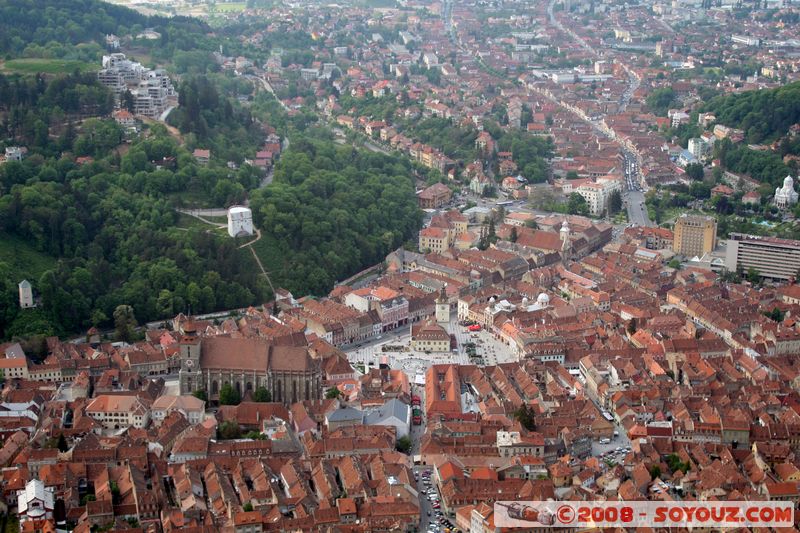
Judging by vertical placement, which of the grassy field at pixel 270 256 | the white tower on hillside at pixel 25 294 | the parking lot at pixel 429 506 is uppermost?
the white tower on hillside at pixel 25 294

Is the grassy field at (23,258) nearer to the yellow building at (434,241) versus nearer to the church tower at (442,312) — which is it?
the church tower at (442,312)

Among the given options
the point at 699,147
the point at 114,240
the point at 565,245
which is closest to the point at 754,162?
the point at 699,147

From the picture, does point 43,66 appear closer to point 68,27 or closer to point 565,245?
point 68,27

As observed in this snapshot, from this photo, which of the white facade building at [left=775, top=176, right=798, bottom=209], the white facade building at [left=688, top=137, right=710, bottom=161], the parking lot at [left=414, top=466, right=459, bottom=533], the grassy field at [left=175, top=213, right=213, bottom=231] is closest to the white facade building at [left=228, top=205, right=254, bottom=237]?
the grassy field at [left=175, top=213, right=213, bottom=231]

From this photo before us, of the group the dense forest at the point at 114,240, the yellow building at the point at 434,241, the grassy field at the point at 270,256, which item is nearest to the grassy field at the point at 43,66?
the dense forest at the point at 114,240

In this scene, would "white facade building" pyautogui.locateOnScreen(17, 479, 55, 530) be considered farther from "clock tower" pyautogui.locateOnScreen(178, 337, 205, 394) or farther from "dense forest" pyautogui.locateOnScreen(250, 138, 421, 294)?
"dense forest" pyautogui.locateOnScreen(250, 138, 421, 294)

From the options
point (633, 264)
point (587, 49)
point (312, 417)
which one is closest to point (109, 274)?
point (312, 417)

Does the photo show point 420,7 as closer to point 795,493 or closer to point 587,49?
point 587,49
